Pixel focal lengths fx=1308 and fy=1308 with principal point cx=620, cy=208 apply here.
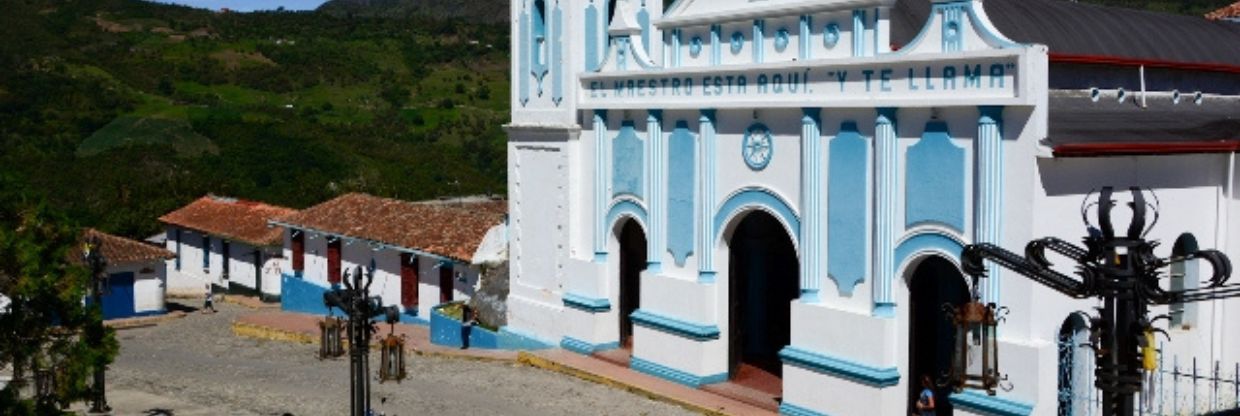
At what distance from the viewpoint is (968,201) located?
40.2ft

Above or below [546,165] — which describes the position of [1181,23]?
above

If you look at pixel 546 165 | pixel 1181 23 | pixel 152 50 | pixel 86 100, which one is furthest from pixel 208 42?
pixel 1181 23

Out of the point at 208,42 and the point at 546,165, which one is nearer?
the point at 546,165

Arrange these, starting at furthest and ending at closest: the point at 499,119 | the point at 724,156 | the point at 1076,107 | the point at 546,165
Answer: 1. the point at 499,119
2. the point at 546,165
3. the point at 724,156
4. the point at 1076,107

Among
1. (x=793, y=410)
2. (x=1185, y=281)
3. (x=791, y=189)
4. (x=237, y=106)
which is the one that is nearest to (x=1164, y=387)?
(x=1185, y=281)

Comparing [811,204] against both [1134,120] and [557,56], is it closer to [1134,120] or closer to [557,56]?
[1134,120]

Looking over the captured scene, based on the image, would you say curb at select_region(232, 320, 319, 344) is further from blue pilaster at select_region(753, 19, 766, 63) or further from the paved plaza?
blue pilaster at select_region(753, 19, 766, 63)

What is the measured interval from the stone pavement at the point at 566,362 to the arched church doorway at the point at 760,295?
0.95 metres

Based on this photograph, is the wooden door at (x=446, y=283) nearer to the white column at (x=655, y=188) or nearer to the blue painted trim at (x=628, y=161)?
the blue painted trim at (x=628, y=161)

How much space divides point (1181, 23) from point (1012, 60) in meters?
5.98

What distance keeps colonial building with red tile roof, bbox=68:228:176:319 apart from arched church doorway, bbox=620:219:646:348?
1296 cm

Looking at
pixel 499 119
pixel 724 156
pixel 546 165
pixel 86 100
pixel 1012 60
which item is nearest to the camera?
pixel 1012 60

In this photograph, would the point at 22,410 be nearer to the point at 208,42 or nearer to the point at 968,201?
the point at 968,201

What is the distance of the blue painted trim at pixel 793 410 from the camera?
1417cm
